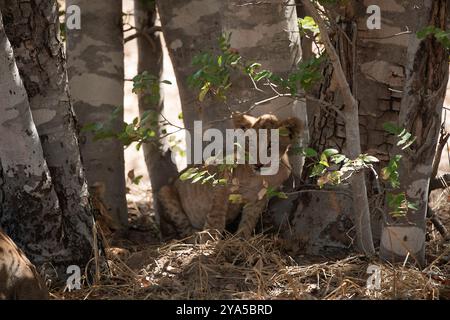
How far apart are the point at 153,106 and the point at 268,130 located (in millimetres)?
1852

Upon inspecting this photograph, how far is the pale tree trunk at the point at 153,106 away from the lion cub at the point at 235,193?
17cm

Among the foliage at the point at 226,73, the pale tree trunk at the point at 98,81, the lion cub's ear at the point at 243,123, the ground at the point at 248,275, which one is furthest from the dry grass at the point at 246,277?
the pale tree trunk at the point at 98,81

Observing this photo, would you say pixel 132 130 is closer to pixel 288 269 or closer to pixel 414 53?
pixel 288 269

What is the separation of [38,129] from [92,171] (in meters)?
1.71

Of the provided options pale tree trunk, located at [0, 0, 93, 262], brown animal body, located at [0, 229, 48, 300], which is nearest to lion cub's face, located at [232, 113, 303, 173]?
pale tree trunk, located at [0, 0, 93, 262]

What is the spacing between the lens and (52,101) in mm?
4008

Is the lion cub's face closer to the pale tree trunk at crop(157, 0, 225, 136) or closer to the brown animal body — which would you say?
the pale tree trunk at crop(157, 0, 225, 136)

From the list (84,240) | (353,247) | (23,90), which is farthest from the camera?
(353,247)

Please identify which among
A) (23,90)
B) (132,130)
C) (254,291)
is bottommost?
(254,291)

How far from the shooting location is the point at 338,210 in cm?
466

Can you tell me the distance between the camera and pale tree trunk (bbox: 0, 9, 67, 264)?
3727mm

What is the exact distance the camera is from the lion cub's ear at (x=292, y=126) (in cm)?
478

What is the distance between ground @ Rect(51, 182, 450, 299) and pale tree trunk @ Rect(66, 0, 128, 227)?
0.94 meters

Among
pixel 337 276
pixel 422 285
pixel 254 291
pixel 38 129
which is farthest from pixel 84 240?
pixel 422 285
